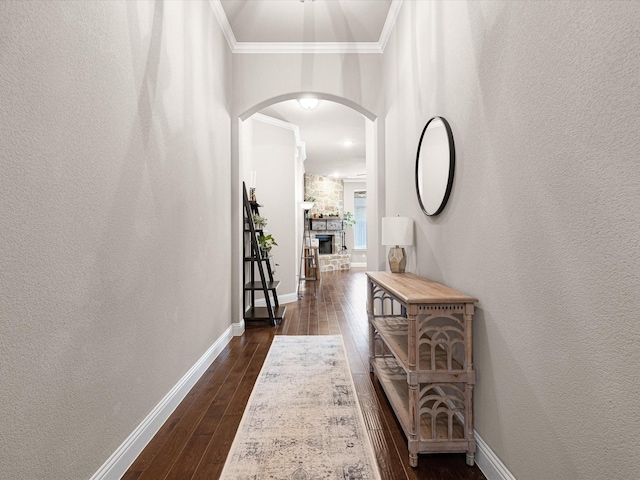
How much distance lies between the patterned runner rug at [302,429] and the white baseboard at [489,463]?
0.46 meters

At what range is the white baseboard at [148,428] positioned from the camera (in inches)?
54.1

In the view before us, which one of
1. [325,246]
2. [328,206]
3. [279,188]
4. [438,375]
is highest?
[328,206]

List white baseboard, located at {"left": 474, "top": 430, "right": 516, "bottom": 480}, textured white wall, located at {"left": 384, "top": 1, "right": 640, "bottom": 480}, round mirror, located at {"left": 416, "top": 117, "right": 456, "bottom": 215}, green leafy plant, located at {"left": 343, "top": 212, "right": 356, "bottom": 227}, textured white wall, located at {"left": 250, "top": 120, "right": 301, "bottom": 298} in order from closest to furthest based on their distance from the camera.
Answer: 1. textured white wall, located at {"left": 384, "top": 1, "right": 640, "bottom": 480}
2. white baseboard, located at {"left": 474, "top": 430, "right": 516, "bottom": 480}
3. round mirror, located at {"left": 416, "top": 117, "right": 456, "bottom": 215}
4. textured white wall, located at {"left": 250, "top": 120, "right": 301, "bottom": 298}
5. green leafy plant, located at {"left": 343, "top": 212, "right": 356, "bottom": 227}

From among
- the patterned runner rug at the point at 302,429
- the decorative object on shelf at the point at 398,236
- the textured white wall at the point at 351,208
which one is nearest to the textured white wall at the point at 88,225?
the patterned runner rug at the point at 302,429

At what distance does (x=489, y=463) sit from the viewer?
1.41m

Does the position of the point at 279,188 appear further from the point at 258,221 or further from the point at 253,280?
the point at 253,280

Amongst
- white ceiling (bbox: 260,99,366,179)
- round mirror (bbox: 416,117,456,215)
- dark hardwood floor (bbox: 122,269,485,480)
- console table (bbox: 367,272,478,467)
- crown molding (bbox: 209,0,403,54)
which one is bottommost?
dark hardwood floor (bbox: 122,269,485,480)

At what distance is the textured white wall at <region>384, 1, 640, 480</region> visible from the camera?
81 centimetres

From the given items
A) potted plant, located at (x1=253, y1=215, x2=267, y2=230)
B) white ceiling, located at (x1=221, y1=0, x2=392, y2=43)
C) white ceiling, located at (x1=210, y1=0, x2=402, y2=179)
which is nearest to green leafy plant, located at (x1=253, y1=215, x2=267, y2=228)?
potted plant, located at (x1=253, y1=215, x2=267, y2=230)

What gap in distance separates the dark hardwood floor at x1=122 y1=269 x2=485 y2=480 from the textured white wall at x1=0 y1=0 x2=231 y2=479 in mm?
196

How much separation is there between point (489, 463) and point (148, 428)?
5.23 ft

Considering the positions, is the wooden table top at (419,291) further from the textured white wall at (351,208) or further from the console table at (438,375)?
the textured white wall at (351,208)

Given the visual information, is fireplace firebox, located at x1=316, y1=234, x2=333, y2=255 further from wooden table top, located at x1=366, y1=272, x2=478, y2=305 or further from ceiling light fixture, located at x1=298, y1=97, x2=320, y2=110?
wooden table top, located at x1=366, y1=272, x2=478, y2=305

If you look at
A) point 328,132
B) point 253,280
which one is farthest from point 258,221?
point 328,132
